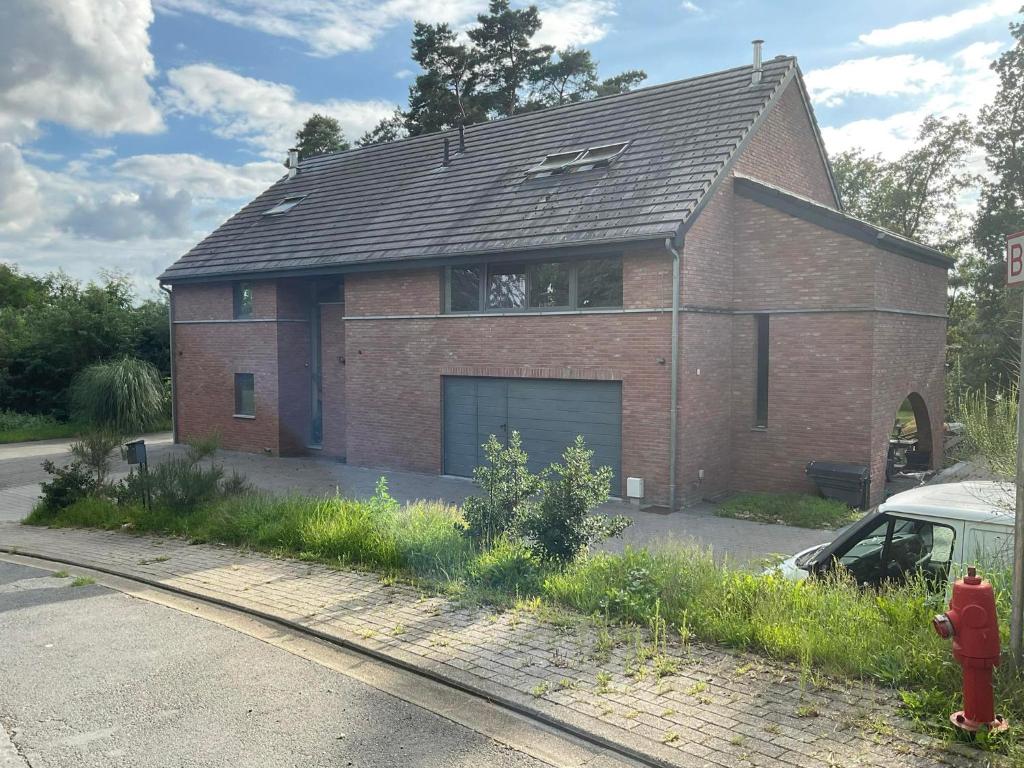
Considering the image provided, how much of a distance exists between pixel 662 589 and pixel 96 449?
9.48 meters

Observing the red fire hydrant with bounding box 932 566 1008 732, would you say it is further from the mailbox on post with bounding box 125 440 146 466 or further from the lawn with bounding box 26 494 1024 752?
the mailbox on post with bounding box 125 440 146 466

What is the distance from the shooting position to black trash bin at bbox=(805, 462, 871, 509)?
43.9ft

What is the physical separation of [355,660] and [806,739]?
11.0 ft

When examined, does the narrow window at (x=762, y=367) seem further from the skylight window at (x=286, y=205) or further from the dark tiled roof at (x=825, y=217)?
the skylight window at (x=286, y=205)

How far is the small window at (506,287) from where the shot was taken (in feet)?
50.4

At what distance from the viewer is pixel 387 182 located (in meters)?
20.6

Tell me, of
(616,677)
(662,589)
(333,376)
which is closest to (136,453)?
(333,376)

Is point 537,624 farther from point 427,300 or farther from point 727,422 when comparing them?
point 427,300

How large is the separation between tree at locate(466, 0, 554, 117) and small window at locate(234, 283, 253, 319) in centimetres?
2103

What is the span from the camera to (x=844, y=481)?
13500mm

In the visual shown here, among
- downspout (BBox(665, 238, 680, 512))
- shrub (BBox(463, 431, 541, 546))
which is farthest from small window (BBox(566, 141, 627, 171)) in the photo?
shrub (BBox(463, 431, 541, 546))

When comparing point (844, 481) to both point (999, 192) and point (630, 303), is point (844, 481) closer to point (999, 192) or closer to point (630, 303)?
point (630, 303)

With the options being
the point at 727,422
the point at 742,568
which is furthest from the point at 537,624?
the point at 727,422

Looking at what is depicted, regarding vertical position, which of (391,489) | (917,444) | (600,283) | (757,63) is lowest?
(391,489)
